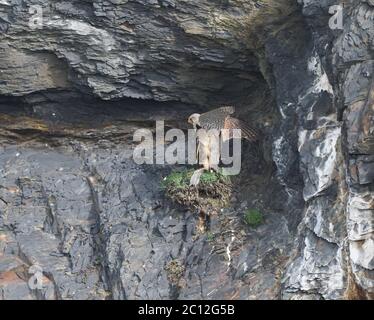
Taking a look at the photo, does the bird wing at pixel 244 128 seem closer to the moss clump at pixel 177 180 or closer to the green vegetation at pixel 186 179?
the green vegetation at pixel 186 179

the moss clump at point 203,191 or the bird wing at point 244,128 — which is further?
the bird wing at point 244,128

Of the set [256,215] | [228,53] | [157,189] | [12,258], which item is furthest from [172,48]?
[12,258]

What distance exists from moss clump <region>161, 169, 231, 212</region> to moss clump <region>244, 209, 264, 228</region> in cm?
38

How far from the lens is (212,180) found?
29.1ft

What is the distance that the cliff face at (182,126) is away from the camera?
7.73m

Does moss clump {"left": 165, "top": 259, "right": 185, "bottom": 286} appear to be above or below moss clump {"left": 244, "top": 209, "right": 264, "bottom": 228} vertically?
below

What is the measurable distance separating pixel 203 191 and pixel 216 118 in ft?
3.30

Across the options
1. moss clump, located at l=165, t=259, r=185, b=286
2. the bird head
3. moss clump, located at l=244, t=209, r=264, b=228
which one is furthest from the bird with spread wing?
moss clump, located at l=165, t=259, r=185, b=286

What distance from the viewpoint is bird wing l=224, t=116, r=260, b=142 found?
925cm

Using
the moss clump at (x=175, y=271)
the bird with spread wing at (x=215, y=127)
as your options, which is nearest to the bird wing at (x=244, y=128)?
the bird with spread wing at (x=215, y=127)

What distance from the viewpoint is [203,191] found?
888 centimetres

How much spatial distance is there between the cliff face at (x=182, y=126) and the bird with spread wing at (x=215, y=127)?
0.74 ft

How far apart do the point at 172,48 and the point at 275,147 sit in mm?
1772

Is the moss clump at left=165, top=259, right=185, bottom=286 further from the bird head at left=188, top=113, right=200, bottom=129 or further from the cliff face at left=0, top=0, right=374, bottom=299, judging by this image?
the bird head at left=188, top=113, right=200, bottom=129
